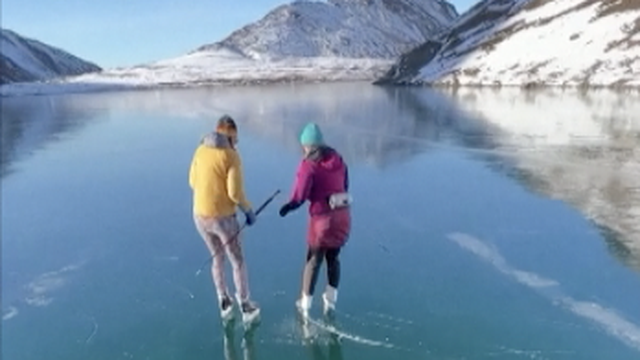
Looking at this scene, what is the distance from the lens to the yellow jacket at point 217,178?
6336 millimetres

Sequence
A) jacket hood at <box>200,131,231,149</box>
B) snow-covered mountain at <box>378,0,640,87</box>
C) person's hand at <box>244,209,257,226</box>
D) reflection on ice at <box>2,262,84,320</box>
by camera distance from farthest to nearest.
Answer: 1. snow-covered mountain at <box>378,0,640,87</box>
2. reflection on ice at <box>2,262,84,320</box>
3. person's hand at <box>244,209,257,226</box>
4. jacket hood at <box>200,131,231,149</box>

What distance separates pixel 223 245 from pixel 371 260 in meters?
2.75

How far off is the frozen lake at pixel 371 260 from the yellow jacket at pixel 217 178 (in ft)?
4.46

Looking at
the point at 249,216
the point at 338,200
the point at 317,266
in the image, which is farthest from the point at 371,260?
the point at 249,216

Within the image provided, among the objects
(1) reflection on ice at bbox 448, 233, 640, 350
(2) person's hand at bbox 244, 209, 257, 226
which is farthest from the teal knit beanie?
(1) reflection on ice at bbox 448, 233, 640, 350

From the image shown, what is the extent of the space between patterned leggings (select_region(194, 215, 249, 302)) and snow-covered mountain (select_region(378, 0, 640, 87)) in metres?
51.7

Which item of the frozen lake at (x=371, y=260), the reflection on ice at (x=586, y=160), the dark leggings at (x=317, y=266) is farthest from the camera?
the reflection on ice at (x=586, y=160)

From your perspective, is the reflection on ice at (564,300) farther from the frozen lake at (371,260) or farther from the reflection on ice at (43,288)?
the reflection on ice at (43,288)

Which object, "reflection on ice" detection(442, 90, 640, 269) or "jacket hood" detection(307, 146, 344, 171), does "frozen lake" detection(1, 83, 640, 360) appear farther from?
"jacket hood" detection(307, 146, 344, 171)

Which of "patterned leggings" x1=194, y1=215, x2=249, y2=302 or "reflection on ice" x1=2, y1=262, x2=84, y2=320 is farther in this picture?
"reflection on ice" x1=2, y1=262, x2=84, y2=320

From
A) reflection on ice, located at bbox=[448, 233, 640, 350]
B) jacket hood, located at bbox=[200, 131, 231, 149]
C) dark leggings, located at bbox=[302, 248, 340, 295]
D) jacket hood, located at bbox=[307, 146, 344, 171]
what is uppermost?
jacket hood, located at bbox=[200, 131, 231, 149]

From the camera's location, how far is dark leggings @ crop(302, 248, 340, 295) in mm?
6777

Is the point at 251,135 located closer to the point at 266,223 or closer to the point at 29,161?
the point at 29,161

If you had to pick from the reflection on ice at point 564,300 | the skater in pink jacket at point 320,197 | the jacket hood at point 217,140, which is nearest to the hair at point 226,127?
the jacket hood at point 217,140
